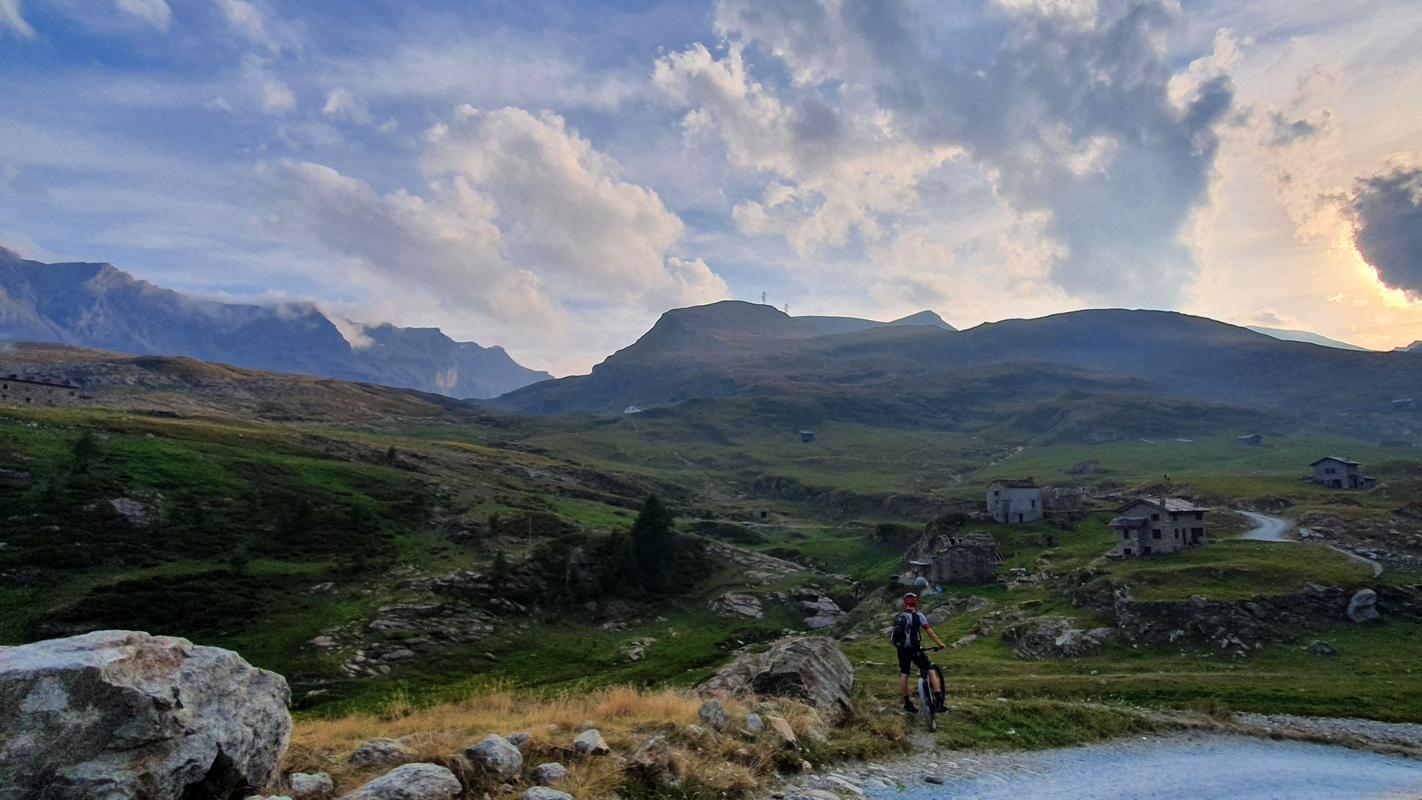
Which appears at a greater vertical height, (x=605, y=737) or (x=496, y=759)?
(x=496, y=759)

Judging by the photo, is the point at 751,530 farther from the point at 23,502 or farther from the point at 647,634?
the point at 23,502

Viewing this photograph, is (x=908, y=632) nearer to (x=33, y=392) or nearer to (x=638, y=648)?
(x=638, y=648)

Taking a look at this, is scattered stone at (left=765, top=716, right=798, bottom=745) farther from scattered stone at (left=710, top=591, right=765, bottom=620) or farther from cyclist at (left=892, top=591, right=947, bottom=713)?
Result: scattered stone at (left=710, top=591, right=765, bottom=620)

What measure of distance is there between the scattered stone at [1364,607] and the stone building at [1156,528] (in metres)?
22.8

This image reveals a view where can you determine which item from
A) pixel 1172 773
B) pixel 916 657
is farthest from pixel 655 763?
pixel 1172 773

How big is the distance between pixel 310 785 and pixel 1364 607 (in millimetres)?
73759

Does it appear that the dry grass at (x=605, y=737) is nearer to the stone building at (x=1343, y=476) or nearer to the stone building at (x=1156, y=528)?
the stone building at (x=1156, y=528)

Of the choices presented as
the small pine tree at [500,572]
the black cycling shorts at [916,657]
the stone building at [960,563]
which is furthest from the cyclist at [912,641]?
the stone building at [960,563]

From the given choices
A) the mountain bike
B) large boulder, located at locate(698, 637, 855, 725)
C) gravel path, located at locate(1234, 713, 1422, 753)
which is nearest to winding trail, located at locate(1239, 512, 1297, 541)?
gravel path, located at locate(1234, 713, 1422, 753)

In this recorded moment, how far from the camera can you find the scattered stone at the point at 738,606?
85.7m

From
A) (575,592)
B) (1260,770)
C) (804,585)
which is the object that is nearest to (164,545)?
(575,592)

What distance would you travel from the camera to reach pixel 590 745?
15.5 m

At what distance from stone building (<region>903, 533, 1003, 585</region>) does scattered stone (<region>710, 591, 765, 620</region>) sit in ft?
60.8

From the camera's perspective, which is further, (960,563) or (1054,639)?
(960,563)
